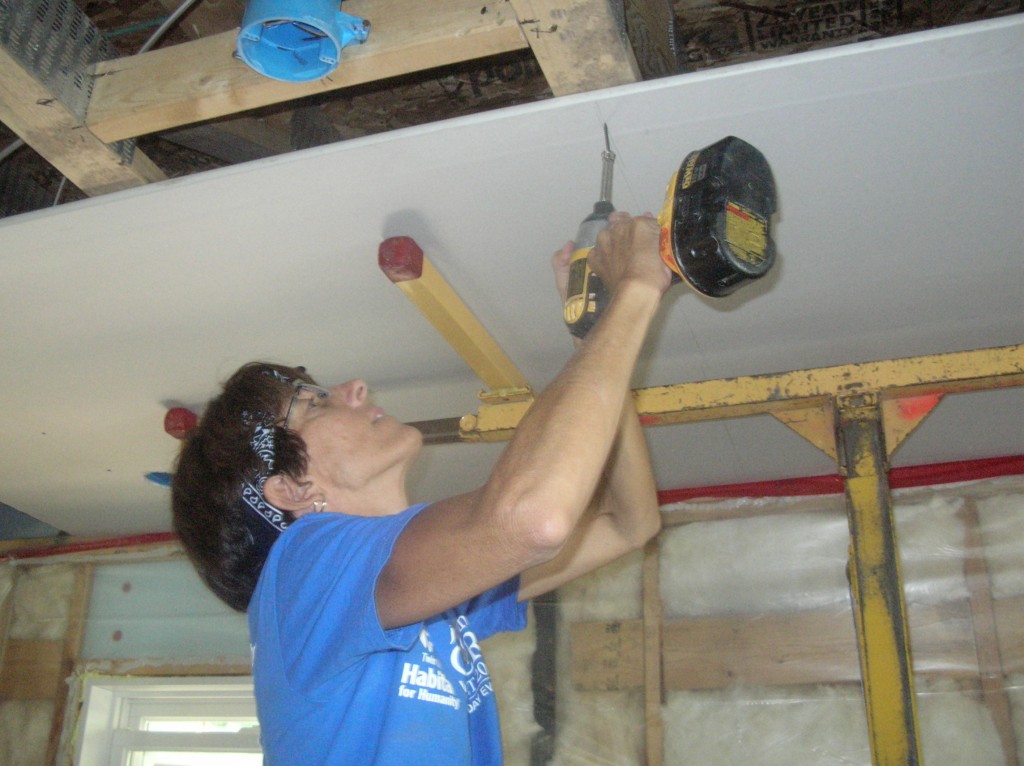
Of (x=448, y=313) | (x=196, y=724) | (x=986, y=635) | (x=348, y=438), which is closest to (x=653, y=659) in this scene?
(x=986, y=635)

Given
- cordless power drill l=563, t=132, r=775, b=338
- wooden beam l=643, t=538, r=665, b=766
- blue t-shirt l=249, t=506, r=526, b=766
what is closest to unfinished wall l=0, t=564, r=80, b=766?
wooden beam l=643, t=538, r=665, b=766

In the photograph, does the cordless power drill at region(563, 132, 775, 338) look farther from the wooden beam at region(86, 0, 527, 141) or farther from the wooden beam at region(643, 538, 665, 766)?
the wooden beam at region(643, 538, 665, 766)

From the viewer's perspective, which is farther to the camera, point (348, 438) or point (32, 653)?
point (32, 653)

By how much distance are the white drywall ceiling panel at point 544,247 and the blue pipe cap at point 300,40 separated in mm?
170

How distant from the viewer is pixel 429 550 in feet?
3.28

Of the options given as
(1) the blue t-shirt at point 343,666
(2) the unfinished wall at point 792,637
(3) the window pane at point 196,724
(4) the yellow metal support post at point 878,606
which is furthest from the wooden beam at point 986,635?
(3) the window pane at point 196,724

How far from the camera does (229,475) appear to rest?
Answer: 1.38m

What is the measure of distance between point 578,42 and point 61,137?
1.00 metres

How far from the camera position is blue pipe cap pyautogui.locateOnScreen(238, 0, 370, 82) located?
1378 millimetres

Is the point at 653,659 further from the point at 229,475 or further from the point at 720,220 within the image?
the point at 720,220

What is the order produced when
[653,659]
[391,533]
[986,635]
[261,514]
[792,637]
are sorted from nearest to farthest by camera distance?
[391,533] < [261,514] < [986,635] < [792,637] < [653,659]

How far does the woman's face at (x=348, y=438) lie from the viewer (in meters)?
1.41

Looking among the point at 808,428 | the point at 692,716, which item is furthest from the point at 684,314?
the point at 692,716

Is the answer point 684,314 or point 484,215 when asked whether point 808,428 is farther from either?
point 484,215
